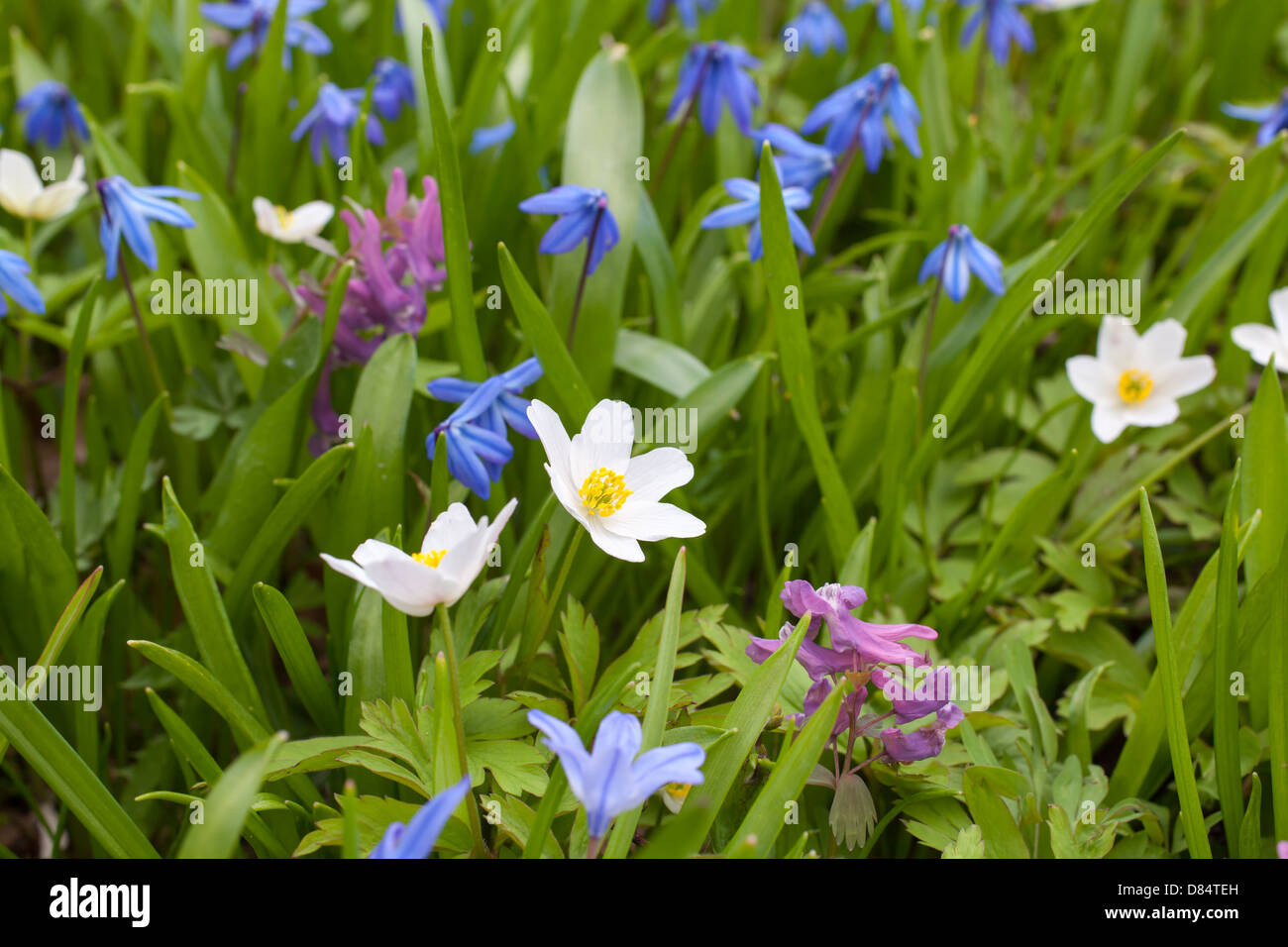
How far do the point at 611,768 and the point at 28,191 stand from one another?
61.5 inches

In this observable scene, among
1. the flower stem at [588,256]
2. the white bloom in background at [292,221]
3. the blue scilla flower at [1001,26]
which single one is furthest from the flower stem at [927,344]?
the white bloom in background at [292,221]

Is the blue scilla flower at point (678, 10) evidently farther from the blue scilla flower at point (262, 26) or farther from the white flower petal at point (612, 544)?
the white flower petal at point (612, 544)

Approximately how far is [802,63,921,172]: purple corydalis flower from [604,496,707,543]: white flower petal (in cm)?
102

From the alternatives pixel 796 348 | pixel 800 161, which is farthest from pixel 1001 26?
pixel 796 348

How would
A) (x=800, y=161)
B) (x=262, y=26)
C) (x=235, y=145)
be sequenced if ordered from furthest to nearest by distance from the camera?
(x=262, y=26) < (x=235, y=145) < (x=800, y=161)

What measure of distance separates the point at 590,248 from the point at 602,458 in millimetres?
515

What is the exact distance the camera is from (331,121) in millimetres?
2094

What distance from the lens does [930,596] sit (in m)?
1.79

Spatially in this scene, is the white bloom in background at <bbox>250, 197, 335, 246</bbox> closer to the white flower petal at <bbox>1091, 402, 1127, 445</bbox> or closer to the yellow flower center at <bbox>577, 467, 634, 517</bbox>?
the yellow flower center at <bbox>577, 467, 634, 517</bbox>

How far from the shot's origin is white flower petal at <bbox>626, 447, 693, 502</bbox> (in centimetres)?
Answer: 126

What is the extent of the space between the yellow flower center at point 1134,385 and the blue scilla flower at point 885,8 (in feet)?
3.89

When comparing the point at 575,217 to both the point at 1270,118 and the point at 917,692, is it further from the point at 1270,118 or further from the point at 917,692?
the point at 1270,118
